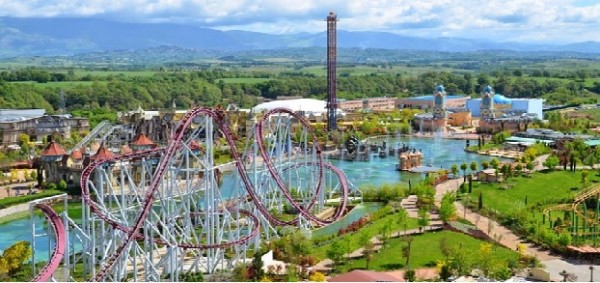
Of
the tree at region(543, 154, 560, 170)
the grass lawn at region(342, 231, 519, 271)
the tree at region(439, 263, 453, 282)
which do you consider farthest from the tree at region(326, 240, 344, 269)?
the tree at region(543, 154, 560, 170)

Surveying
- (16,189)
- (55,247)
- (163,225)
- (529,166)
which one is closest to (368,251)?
(163,225)

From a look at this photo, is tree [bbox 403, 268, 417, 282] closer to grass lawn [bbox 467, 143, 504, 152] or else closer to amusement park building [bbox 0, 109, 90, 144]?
grass lawn [bbox 467, 143, 504, 152]

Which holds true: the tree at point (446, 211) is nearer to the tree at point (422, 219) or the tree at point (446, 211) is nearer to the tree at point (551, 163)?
the tree at point (422, 219)

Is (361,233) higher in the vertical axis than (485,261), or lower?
lower

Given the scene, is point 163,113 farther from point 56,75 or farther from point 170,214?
point 56,75

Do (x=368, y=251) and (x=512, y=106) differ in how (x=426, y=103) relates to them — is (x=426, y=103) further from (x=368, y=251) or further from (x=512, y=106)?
(x=368, y=251)

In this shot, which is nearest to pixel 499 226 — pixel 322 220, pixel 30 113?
pixel 322 220
